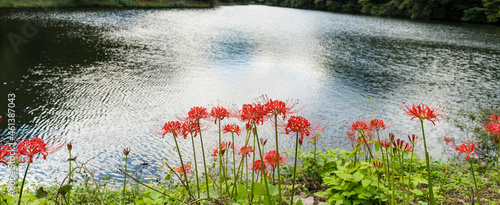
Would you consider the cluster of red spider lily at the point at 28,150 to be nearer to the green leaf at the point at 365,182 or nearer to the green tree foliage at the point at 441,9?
the green leaf at the point at 365,182

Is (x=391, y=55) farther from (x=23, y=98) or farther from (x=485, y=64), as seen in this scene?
(x=23, y=98)

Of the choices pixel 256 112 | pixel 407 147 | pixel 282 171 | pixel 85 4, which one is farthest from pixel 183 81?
pixel 85 4

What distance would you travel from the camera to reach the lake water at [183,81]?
5090 mm

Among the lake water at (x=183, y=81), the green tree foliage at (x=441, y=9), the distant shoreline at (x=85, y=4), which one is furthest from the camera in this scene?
the green tree foliage at (x=441, y=9)

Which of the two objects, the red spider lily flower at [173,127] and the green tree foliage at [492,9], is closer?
the red spider lily flower at [173,127]

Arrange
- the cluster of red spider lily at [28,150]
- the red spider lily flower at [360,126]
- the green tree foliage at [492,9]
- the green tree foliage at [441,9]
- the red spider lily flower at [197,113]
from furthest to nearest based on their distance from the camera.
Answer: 1. the green tree foliage at [441,9]
2. the green tree foliage at [492,9]
3. the red spider lily flower at [360,126]
4. the red spider lily flower at [197,113]
5. the cluster of red spider lily at [28,150]

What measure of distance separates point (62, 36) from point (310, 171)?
1495 cm

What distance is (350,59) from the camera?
524 inches

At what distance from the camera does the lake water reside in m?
5.09

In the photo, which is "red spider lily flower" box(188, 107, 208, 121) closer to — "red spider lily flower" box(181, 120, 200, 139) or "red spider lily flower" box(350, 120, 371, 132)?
"red spider lily flower" box(181, 120, 200, 139)

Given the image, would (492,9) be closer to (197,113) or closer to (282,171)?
(282,171)

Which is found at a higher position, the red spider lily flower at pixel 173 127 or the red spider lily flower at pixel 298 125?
the red spider lily flower at pixel 298 125

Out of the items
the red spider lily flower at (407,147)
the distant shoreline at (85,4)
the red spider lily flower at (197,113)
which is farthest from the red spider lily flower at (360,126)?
the distant shoreline at (85,4)

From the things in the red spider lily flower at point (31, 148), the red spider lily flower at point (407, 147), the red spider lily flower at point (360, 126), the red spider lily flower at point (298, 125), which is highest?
the red spider lily flower at point (298, 125)
